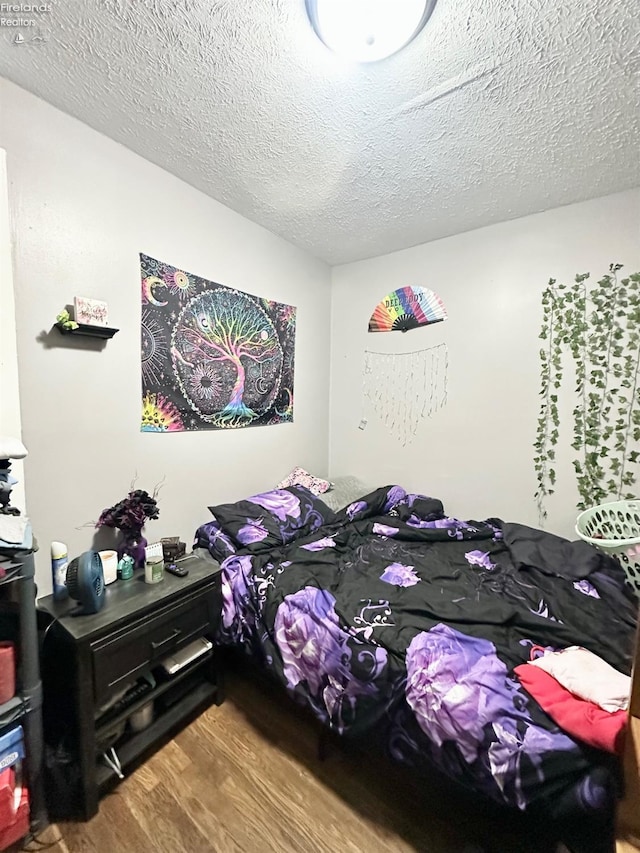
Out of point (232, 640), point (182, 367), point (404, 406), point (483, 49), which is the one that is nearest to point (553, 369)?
point (404, 406)

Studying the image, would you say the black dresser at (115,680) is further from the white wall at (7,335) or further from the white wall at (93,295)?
the white wall at (7,335)

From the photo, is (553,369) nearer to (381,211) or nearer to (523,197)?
(523,197)

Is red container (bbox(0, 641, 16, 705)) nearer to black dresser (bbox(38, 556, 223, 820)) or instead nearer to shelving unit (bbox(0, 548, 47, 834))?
shelving unit (bbox(0, 548, 47, 834))

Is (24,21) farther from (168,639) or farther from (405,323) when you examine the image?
(405,323)

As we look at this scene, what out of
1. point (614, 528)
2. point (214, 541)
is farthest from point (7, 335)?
point (614, 528)

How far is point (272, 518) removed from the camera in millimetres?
1979

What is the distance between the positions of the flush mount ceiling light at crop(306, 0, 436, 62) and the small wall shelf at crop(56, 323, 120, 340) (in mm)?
1290

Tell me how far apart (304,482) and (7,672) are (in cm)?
179

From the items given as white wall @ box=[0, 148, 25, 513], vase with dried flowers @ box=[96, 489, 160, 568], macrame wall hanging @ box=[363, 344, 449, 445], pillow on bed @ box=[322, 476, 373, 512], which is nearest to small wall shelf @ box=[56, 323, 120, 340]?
white wall @ box=[0, 148, 25, 513]

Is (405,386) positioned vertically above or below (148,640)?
above

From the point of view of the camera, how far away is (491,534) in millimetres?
2021

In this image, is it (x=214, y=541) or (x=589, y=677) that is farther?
(x=214, y=541)

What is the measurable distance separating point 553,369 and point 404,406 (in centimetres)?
97

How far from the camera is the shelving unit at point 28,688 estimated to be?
1000mm
